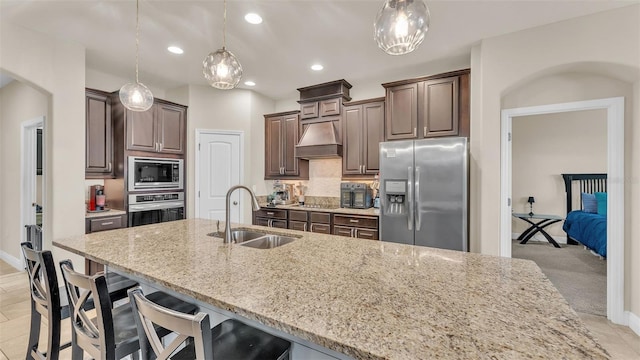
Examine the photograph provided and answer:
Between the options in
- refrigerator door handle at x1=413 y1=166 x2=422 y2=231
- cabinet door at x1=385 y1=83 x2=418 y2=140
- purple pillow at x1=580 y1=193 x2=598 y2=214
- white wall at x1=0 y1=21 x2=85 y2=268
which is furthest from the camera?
purple pillow at x1=580 y1=193 x2=598 y2=214

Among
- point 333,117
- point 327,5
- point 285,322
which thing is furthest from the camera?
point 333,117

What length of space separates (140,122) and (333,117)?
2.65 meters

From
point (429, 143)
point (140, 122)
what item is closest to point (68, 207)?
point (140, 122)

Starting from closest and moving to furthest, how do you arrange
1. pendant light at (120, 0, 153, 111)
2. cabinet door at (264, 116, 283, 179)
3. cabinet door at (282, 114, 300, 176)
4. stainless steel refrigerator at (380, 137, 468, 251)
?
pendant light at (120, 0, 153, 111), stainless steel refrigerator at (380, 137, 468, 251), cabinet door at (282, 114, 300, 176), cabinet door at (264, 116, 283, 179)

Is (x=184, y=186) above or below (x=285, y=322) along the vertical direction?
above

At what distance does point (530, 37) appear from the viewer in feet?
8.84

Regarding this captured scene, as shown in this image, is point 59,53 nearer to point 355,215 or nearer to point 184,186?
point 184,186

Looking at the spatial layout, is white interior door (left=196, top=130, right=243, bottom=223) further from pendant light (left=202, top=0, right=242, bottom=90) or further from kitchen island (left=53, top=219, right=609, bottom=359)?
kitchen island (left=53, top=219, right=609, bottom=359)

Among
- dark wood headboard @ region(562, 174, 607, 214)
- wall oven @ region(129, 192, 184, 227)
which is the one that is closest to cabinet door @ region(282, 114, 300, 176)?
wall oven @ region(129, 192, 184, 227)

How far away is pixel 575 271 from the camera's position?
3.85m

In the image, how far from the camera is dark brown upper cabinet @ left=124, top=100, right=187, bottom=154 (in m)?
3.62

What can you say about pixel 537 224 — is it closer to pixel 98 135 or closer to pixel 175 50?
pixel 175 50

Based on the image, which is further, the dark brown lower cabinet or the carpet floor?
the dark brown lower cabinet

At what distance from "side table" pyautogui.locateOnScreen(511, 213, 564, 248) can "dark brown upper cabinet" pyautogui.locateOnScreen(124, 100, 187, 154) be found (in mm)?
6279
